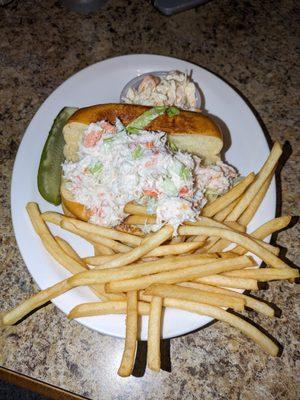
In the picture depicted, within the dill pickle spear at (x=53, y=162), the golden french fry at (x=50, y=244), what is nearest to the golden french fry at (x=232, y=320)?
the golden french fry at (x=50, y=244)

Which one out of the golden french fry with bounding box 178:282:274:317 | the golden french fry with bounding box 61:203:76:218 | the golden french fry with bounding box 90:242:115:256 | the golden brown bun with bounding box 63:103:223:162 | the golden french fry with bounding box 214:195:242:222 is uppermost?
the golden brown bun with bounding box 63:103:223:162

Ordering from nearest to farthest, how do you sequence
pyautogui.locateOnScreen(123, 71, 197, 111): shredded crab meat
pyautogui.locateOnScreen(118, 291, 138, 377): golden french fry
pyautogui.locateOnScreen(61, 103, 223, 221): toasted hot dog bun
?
pyautogui.locateOnScreen(118, 291, 138, 377): golden french fry
pyautogui.locateOnScreen(61, 103, 223, 221): toasted hot dog bun
pyautogui.locateOnScreen(123, 71, 197, 111): shredded crab meat

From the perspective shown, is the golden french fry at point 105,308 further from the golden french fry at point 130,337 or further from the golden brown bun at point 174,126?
the golden brown bun at point 174,126

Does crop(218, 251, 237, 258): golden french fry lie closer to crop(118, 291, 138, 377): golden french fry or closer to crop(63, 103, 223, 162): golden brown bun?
crop(118, 291, 138, 377): golden french fry

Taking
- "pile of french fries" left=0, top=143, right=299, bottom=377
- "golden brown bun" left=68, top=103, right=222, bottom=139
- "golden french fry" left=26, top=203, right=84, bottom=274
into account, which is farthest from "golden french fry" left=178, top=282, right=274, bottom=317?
"golden brown bun" left=68, top=103, right=222, bottom=139

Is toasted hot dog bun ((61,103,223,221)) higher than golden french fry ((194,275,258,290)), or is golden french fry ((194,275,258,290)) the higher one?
toasted hot dog bun ((61,103,223,221))

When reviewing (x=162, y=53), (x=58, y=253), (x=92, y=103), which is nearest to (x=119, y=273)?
(x=58, y=253)

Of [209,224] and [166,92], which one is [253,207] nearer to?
[209,224]
